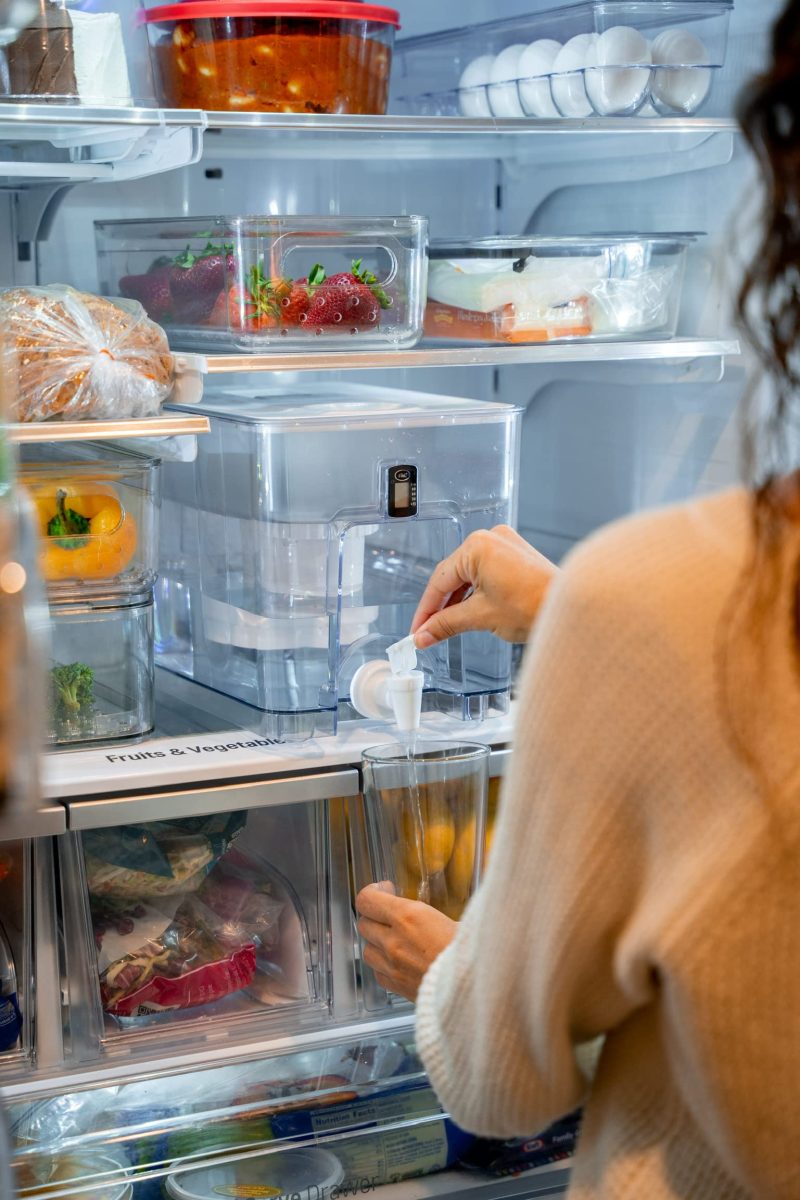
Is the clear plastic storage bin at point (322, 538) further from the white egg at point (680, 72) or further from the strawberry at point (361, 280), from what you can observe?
the white egg at point (680, 72)

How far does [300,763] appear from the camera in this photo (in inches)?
54.4

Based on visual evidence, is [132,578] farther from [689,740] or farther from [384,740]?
[689,740]

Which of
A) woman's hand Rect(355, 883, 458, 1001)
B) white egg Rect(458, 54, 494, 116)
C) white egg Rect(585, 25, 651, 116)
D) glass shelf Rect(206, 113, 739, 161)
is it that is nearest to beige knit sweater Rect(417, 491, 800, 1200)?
woman's hand Rect(355, 883, 458, 1001)

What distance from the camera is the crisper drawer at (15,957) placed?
133cm

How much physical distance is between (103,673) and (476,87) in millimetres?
839

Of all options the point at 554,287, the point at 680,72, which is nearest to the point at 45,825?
the point at 554,287

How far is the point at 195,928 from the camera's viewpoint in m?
1.44

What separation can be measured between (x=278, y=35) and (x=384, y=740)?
28.3 inches

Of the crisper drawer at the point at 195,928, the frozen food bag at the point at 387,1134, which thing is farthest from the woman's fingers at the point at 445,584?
the frozen food bag at the point at 387,1134

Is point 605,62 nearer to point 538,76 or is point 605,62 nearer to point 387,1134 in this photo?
point 538,76

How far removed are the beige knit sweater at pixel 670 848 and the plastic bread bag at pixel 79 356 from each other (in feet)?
2.58

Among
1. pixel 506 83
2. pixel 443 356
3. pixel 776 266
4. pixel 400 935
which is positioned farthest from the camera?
pixel 506 83

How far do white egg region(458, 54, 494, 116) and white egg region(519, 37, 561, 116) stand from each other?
0.06 meters

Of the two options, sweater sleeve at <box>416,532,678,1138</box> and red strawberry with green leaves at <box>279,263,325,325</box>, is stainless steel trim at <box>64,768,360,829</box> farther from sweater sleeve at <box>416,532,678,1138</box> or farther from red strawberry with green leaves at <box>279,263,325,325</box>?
sweater sleeve at <box>416,532,678,1138</box>
